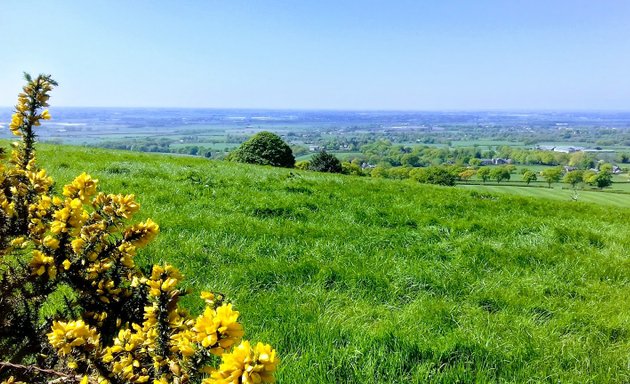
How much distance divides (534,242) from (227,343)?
7.80 m

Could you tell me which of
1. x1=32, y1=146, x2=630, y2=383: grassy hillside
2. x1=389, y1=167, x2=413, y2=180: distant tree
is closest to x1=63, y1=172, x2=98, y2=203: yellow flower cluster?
x1=32, y1=146, x2=630, y2=383: grassy hillside

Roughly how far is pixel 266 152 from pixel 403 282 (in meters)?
44.5

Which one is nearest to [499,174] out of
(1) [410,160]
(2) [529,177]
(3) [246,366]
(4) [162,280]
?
(2) [529,177]

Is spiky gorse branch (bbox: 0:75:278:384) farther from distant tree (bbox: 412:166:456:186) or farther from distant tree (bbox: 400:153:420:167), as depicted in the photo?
distant tree (bbox: 400:153:420:167)

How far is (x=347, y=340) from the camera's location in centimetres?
398

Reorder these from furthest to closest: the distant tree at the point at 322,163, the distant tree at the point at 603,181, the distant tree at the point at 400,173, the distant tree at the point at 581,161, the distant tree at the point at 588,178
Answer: the distant tree at the point at 581,161, the distant tree at the point at 400,173, the distant tree at the point at 588,178, the distant tree at the point at 603,181, the distant tree at the point at 322,163

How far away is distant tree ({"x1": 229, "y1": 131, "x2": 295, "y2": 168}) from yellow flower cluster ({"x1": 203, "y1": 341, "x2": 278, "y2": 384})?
155 feet

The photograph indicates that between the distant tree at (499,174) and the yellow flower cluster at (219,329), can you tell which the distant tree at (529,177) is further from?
the yellow flower cluster at (219,329)

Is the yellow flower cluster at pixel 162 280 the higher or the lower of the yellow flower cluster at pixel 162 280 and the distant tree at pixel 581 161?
the higher

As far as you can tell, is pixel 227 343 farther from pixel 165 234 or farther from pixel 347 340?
pixel 165 234

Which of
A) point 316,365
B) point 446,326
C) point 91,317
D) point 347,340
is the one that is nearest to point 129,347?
point 91,317

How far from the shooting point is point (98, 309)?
254 cm

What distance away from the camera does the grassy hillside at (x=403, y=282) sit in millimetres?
3748

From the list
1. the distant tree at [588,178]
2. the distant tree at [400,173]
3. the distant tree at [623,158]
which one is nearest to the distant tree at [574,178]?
the distant tree at [588,178]
